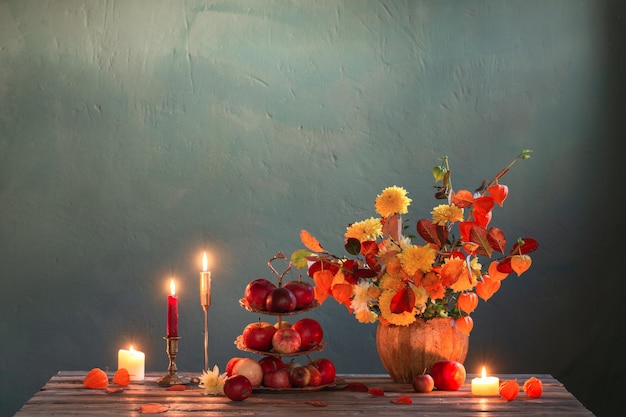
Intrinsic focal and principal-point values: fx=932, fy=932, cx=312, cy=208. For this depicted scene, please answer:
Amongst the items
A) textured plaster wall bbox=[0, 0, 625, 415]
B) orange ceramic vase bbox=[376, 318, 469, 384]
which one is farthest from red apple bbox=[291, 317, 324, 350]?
textured plaster wall bbox=[0, 0, 625, 415]

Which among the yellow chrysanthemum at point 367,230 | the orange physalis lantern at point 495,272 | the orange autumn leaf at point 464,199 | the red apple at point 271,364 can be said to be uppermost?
the orange autumn leaf at point 464,199

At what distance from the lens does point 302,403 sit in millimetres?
2131

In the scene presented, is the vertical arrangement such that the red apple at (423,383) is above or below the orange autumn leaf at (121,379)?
below

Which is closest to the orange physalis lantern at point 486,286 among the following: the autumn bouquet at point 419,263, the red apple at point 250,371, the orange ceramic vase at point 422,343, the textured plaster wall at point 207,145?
the autumn bouquet at point 419,263

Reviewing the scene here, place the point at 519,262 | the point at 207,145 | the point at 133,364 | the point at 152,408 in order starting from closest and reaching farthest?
the point at 152,408, the point at 519,262, the point at 133,364, the point at 207,145

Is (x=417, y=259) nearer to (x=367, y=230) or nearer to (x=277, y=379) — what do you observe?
(x=367, y=230)

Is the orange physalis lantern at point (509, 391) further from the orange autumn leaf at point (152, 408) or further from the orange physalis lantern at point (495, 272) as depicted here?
the orange autumn leaf at point (152, 408)

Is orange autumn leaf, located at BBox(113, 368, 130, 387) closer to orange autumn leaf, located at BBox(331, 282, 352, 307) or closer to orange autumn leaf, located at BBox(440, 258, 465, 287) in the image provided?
orange autumn leaf, located at BBox(331, 282, 352, 307)

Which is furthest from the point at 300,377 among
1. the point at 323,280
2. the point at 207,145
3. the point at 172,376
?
the point at 207,145

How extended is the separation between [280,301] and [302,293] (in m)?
0.07

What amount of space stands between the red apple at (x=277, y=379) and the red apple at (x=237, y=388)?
81 mm

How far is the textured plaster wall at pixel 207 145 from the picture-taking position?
3.50 metres

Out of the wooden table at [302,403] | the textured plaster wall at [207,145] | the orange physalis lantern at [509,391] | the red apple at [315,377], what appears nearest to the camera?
the wooden table at [302,403]

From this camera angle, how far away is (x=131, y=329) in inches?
138
